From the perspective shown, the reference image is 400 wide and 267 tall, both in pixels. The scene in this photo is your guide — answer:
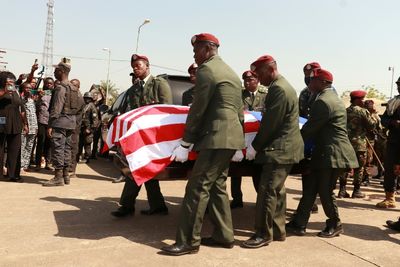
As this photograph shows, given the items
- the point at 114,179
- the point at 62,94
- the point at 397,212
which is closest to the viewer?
the point at 397,212

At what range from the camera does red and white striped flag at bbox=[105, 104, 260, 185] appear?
3.81 m

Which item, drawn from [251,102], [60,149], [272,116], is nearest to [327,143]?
[272,116]

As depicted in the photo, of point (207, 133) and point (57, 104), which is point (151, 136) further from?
point (57, 104)

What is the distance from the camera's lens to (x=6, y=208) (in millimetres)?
5012

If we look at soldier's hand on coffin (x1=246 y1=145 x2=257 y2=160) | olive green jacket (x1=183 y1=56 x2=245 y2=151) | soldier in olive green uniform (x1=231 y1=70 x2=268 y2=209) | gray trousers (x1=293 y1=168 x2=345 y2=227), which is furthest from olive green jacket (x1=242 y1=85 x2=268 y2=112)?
olive green jacket (x1=183 y1=56 x2=245 y2=151)

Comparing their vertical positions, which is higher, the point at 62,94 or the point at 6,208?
the point at 62,94

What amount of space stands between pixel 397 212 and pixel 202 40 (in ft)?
13.3

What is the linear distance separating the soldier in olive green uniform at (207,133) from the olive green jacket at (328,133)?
3.10 feet

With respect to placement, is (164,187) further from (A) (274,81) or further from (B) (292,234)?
(A) (274,81)

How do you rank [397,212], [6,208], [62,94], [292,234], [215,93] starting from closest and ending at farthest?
1. [215,93]
2. [292,234]
3. [6,208]
4. [397,212]
5. [62,94]

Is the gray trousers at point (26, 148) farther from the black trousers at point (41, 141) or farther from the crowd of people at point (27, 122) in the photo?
the black trousers at point (41, 141)

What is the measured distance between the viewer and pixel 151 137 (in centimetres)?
395

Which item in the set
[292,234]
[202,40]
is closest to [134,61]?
[202,40]

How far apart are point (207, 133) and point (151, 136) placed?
61cm
